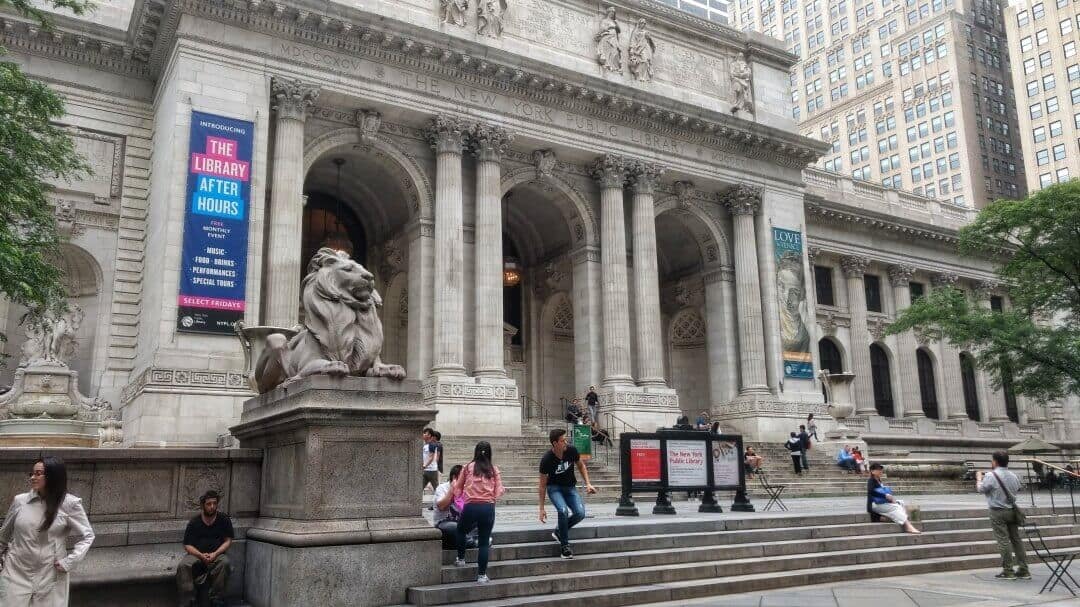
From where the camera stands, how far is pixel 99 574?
29.5 feet

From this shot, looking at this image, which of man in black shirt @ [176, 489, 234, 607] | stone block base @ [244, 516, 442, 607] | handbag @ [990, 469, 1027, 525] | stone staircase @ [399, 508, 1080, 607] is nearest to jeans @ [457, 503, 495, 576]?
stone staircase @ [399, 508, 1080, 607]

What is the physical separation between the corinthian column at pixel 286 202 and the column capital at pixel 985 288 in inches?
1604

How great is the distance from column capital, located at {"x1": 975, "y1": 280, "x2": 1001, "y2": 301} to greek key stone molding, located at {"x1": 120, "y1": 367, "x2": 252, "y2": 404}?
4307 centimetres

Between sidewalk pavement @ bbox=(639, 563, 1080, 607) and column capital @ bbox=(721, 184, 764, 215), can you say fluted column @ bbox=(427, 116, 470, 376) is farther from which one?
sidewalk pavement @ bbox=(639, 563, 1080, 607)

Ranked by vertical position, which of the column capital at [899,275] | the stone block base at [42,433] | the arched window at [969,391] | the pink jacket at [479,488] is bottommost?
the pink jacket at [479,488]

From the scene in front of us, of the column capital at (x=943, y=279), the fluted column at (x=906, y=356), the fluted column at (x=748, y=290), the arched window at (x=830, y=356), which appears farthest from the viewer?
the column capital at (x=943, y=279)

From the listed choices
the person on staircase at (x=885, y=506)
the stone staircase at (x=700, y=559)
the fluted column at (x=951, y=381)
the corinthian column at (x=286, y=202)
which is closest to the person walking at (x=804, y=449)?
the stone staircase at (x=700, y=559)

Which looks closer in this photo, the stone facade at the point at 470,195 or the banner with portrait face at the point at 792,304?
the stone facade at the point at 470,195

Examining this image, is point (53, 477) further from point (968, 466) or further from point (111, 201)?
point (968, 466)

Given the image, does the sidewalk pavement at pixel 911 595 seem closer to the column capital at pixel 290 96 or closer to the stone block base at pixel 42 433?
the stone block base at pixel 42 433

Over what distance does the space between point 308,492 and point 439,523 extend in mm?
2400

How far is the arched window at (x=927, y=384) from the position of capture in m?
47.7

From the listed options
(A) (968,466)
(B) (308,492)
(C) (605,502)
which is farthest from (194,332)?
(A) (968,466)

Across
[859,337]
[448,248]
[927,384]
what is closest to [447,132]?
A: [448,248]
